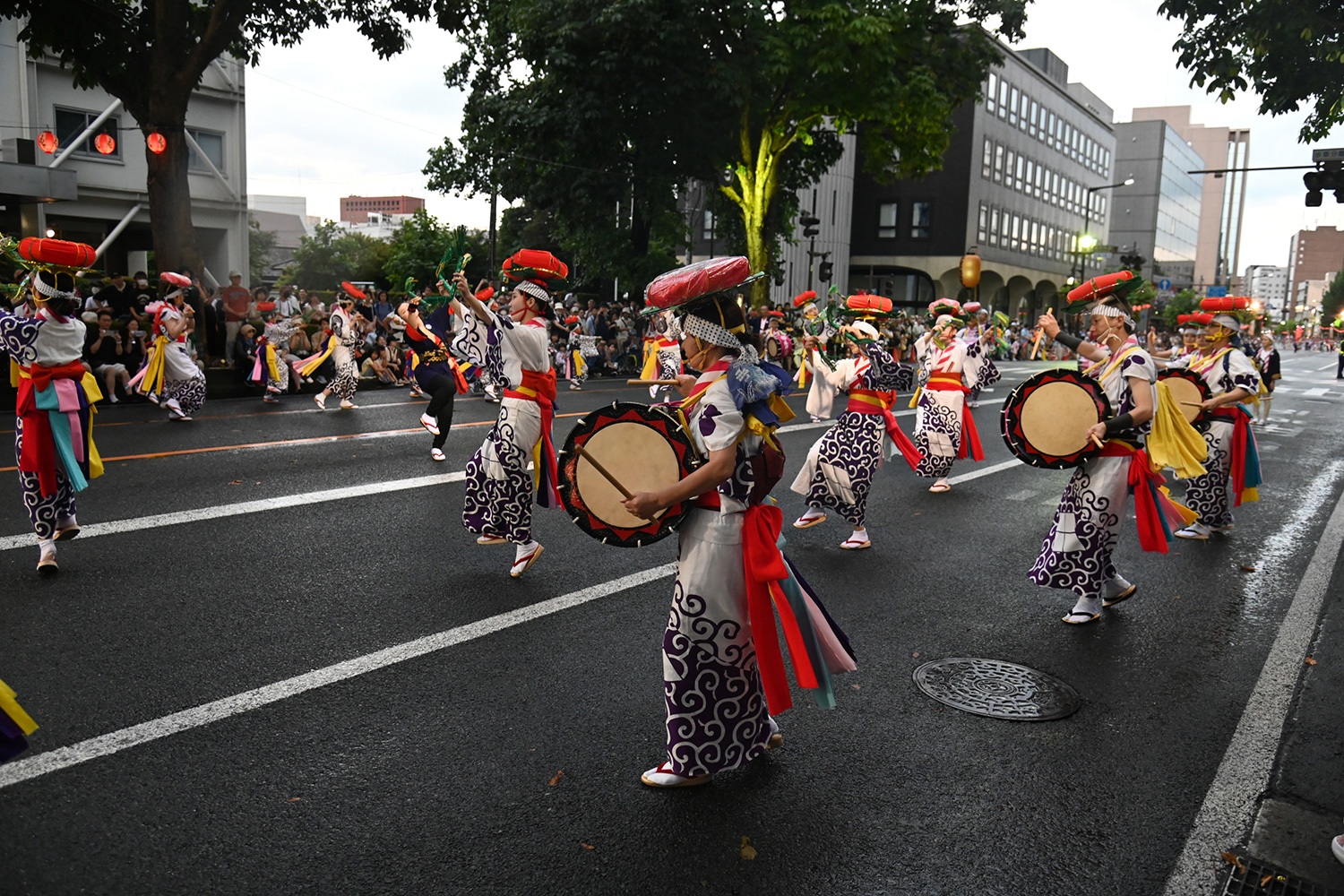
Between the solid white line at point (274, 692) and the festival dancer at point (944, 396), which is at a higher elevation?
the festival dancer at point (944, 396)

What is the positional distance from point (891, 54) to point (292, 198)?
446 feet

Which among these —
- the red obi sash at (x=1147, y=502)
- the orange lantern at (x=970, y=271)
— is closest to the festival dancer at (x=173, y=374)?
the orange lantern at (x=970, y=271)

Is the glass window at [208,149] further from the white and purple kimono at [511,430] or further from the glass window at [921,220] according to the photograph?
the glass window at [921,220]

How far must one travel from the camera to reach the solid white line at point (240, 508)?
7.02 meters

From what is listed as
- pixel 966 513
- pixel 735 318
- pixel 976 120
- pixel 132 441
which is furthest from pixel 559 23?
pixel 976 120

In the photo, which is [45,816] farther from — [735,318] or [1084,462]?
[1084,462]

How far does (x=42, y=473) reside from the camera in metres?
6.29

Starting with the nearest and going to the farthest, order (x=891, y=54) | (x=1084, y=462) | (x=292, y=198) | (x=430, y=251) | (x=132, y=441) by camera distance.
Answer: (x=1084, y=462) → (x=132, y=441) → (x=891, y=54) → (x=430, y=251) → (x=292, y=198)

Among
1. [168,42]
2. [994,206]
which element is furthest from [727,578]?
[994,206]

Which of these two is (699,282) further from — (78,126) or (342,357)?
(78,126)

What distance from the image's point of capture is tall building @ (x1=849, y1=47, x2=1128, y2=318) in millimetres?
50000

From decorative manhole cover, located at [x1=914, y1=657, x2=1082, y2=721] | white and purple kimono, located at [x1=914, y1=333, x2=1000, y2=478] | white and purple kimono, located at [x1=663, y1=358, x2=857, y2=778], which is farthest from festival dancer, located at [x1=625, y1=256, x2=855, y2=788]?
white and purple kimono, located at [x1=914, y1=333, x2=1000, y2=478]

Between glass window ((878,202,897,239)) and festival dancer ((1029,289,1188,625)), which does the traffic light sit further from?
glass window ((878,202,897,239))

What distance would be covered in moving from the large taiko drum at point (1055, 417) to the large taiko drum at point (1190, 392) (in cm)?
305
